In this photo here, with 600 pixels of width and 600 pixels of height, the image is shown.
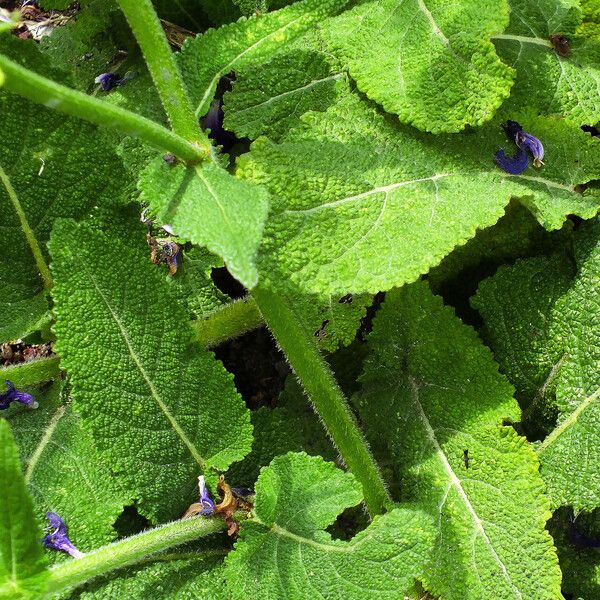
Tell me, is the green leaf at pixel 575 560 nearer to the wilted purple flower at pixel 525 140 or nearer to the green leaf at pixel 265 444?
the green leaf at pixel 265 444

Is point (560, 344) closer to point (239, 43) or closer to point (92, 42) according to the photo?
point (239, 43)

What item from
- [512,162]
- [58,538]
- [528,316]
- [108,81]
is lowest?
[528,316]

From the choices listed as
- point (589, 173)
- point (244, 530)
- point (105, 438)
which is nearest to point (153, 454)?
point (105, 438)

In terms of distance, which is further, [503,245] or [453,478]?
[503,245]

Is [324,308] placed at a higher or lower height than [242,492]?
higher

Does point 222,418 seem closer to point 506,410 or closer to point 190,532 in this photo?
point 190,532

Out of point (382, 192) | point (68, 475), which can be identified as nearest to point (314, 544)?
point (68, 475)
